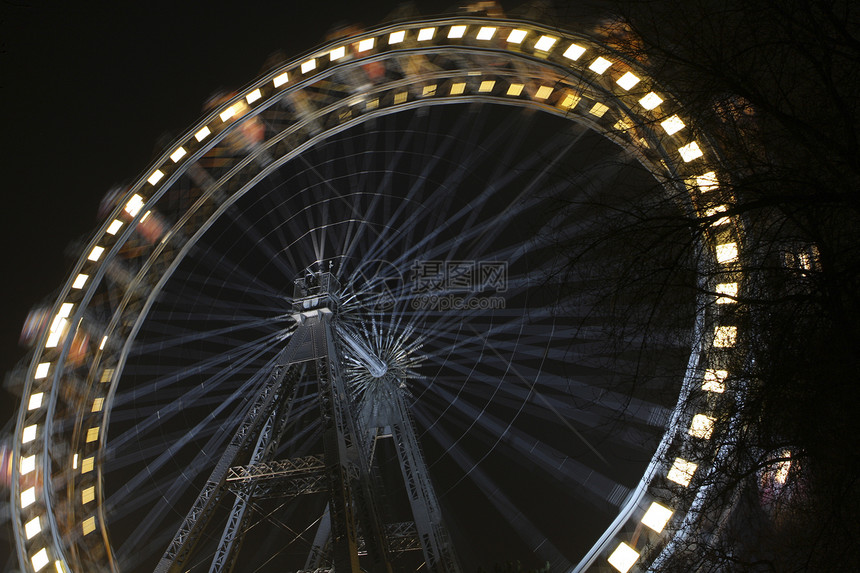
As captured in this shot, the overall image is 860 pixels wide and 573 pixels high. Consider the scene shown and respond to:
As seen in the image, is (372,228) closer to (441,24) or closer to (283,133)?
(283,133)

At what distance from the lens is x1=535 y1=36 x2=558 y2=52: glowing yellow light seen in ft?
27.5

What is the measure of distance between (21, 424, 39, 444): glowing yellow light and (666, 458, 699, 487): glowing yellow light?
9.22 meters

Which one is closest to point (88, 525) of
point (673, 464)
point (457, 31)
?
point (673, 464)

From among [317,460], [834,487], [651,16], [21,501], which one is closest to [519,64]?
[651,16]

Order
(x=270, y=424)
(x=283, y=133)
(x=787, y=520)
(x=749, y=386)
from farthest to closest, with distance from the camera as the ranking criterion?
(x=283, y=133) < (x=270, y=424) < (x=787, y=520) < (x=749, y=386)

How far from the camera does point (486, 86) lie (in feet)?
31.8

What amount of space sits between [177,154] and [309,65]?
2815 mm

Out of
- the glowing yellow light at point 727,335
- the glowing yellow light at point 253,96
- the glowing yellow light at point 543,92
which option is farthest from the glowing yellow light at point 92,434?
the glowing yellow light at point 727,335

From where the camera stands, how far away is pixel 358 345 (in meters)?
11.9

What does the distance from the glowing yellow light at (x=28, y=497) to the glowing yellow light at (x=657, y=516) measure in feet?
28.7

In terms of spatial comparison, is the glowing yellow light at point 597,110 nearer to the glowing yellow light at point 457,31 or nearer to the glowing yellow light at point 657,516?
the glowing yellow light at point 457,31

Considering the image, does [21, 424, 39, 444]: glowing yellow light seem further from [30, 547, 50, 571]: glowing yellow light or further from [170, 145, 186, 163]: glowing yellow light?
[170, 145, 186, 163]: glowing yellow light

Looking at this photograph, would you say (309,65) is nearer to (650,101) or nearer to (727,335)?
(650,101)

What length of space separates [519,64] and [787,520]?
707 centimetres
